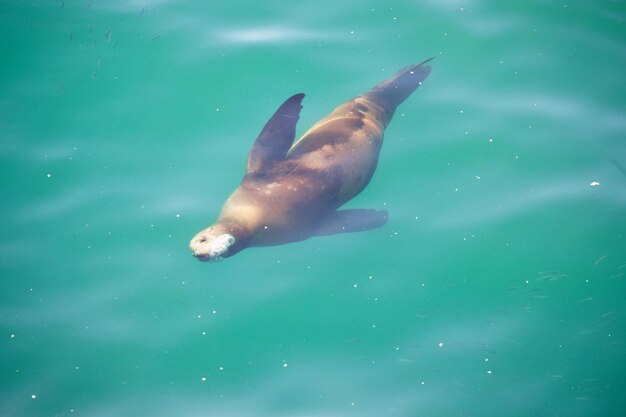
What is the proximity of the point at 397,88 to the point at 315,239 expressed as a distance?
2074 millimetres

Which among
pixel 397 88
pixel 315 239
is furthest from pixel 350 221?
pixel 397 88

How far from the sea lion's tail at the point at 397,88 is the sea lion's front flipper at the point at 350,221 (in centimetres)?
139

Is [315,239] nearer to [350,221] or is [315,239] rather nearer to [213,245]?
[350,221]

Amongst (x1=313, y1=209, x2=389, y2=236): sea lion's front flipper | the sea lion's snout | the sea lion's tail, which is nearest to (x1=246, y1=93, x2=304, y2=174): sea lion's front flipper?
(x1=313, y1=209, x2=389, y2=236): sea lion's front flipper

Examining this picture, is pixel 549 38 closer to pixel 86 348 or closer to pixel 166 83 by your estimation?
pixel 166 83

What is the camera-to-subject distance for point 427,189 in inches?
202

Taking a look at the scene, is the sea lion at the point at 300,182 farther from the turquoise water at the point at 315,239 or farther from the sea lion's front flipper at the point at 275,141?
the turquoise water at the point at 315,239

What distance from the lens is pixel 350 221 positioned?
4.48 metres

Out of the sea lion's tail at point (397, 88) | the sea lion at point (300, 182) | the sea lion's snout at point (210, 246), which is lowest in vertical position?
the sea lion's snout at point (210, 246)

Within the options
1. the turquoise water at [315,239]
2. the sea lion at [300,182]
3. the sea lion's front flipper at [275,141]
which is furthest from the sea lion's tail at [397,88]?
the sea lion's front flipper at [275,141]

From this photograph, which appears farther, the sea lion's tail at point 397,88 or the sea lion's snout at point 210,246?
the sea lion's tail at point 397,88

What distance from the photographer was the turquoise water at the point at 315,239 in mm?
4320

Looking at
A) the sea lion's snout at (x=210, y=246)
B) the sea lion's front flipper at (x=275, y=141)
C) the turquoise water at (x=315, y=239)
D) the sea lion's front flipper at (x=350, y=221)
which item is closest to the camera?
the sea lion's snout at (x=210, y=246)

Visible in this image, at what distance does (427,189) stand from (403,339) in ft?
5.44
